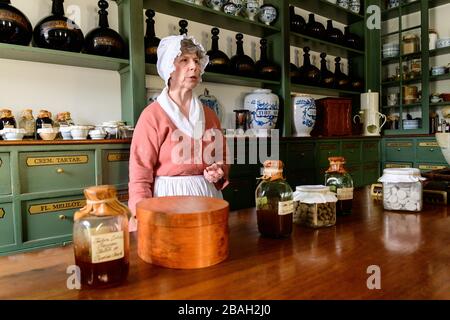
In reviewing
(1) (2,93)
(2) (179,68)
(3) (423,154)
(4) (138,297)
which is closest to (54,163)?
(1) (2,93)

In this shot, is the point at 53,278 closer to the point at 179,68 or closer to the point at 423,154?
the point at 179,68

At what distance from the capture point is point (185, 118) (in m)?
1.66

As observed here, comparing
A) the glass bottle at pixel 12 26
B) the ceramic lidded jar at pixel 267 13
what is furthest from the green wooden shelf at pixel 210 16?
the glass bottle at pixel 12 26

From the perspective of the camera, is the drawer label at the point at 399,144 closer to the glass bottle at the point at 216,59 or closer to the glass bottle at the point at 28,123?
the glass bottle at the point at 216,59

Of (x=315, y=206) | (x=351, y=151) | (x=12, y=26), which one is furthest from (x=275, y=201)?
(x=351, y=151)

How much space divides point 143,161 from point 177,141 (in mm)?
176

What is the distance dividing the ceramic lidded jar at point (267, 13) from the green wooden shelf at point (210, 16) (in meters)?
0.08

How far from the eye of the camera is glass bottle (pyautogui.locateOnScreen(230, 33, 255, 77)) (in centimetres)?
317

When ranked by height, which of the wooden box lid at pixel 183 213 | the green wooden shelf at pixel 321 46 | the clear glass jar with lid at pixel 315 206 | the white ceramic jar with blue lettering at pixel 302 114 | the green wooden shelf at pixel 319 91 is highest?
the green wooden shelf at pixel 321 46

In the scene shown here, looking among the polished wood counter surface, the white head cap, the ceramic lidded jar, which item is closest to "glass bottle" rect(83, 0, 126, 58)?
the white head cap

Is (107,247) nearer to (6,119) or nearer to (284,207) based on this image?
(284,207)

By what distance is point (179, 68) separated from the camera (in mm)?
1685

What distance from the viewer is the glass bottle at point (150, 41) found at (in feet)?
8.61

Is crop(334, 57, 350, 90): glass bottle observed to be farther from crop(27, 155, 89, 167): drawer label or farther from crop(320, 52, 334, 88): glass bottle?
crop(27, 155, 89, 167): drawer label
